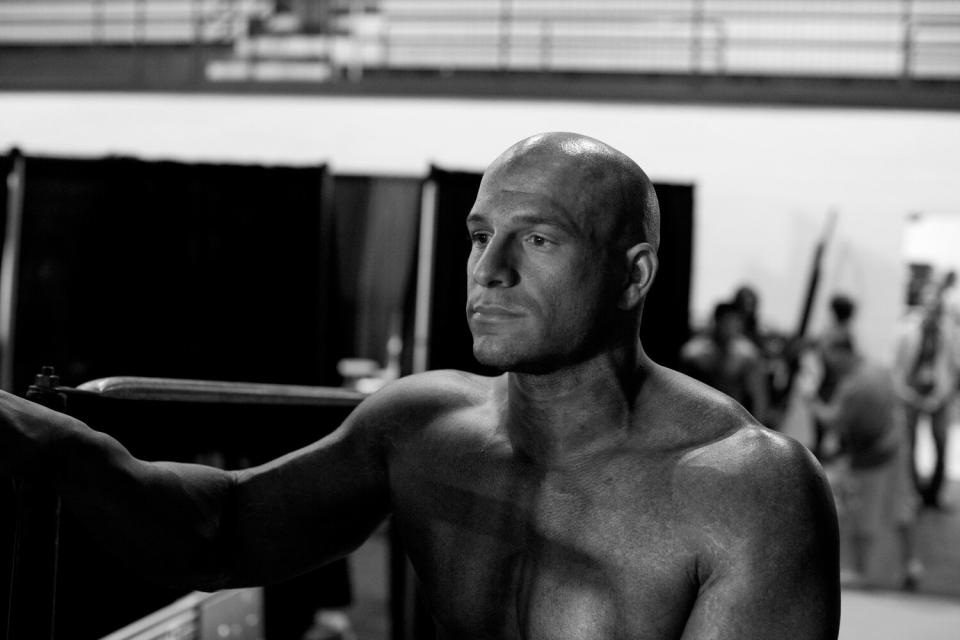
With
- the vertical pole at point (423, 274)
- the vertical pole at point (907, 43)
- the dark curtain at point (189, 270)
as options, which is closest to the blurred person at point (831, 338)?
the vertical pole at point (907, 43)

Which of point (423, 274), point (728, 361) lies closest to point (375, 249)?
point (423, 274)

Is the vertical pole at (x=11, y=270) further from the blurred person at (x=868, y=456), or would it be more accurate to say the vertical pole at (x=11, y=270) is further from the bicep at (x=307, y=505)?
the blurred person at (x=868, y=456)

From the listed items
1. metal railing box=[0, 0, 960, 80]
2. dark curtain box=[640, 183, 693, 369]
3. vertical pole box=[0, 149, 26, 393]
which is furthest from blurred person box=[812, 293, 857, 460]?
vertical pole box=[0, 149, 26, 393]

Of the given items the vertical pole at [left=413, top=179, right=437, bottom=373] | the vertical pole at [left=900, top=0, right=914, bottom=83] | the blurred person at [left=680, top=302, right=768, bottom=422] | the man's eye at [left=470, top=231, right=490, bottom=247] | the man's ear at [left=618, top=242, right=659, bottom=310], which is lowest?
the blurred person at [left=680, top=302, right=768, bottom=422]

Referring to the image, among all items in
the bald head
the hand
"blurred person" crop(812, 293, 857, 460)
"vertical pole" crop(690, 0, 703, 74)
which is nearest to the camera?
the hand

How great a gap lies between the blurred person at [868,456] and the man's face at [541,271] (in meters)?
4.71

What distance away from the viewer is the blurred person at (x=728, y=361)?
5.30 meters

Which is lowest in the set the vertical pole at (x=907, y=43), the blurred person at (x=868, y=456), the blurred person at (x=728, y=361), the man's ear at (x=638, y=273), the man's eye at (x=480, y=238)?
the blurred person at (x=868, y=456)

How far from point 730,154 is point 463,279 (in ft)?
8.65

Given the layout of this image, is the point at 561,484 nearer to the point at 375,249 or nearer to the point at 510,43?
the point at 375,249

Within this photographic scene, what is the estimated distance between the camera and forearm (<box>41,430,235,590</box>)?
1.16 meters

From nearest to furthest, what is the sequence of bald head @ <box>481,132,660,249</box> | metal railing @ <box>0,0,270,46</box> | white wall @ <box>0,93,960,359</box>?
bald head @ <box>481,132,660,249</box> → white wall @ <box>0,93,960,359</box> → metal railing @ <box>0,0,270,46</box>

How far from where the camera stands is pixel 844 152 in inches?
256

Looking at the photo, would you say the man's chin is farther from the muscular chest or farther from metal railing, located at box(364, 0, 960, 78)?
metal railing, located at box(364, 0, 960, 78)
